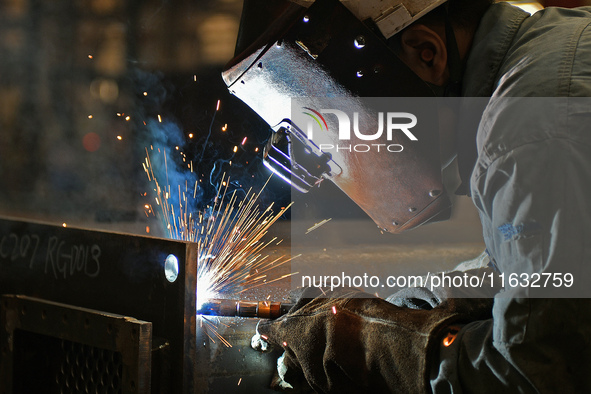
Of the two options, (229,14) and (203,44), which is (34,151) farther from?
(229,14)

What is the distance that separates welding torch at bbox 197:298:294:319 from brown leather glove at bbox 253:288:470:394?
0.24 feet

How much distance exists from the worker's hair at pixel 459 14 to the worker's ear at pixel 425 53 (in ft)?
0.13

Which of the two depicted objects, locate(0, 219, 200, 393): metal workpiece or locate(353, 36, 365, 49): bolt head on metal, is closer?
locate(0, 219, 200, 393): metal workpiece

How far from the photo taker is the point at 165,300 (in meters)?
1.07

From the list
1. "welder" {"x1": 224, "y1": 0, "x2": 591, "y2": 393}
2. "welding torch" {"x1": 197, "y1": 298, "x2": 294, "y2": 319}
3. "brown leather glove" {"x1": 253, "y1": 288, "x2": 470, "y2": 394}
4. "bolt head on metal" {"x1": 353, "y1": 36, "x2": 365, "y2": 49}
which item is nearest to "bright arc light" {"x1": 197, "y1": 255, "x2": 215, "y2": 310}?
"welding torch" {"x1": 197, "y1": 298, "x2": 294, "y2": 319}

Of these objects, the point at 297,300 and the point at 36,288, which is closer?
the point at 36,288

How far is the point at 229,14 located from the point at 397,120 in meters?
1.30

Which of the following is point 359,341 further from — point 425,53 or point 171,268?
point 425,53

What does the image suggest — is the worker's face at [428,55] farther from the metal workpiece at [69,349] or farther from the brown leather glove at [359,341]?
the metal workpiece at [69,349]

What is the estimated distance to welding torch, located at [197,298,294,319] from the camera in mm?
1497

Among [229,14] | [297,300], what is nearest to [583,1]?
[229,14]

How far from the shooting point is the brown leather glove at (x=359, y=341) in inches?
44.9

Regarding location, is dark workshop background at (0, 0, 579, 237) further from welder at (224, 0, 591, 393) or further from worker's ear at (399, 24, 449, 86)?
worker's ear at (399, 24, 449, 86)

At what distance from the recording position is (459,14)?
1.42 metres
